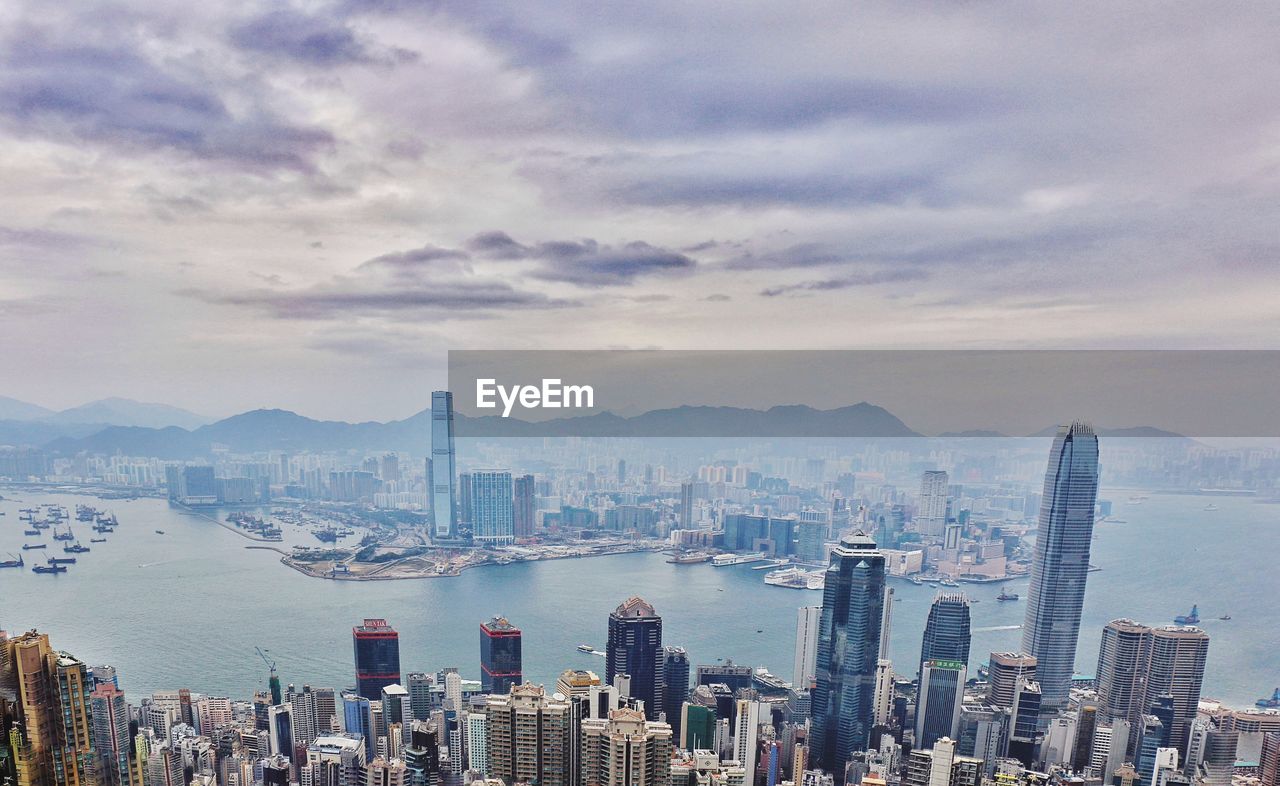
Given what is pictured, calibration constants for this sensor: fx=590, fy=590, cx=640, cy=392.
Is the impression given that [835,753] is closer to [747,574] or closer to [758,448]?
[758,448]

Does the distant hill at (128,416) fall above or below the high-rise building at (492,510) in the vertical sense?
above

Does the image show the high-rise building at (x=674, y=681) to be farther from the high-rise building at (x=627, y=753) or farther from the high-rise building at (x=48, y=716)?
the high-rise building at (x=48, y=716)

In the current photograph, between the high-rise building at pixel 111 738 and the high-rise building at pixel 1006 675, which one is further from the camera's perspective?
the high-rise building at pixel 1006 675

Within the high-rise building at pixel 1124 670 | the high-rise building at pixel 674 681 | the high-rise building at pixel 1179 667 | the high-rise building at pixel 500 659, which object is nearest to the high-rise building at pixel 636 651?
the high-rise building at pixel 674 681

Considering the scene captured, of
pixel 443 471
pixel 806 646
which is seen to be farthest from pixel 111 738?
pixel 806 646

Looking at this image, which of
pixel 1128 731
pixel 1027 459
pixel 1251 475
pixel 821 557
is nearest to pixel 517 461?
pixel 821 557

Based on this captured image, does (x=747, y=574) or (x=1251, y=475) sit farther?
(x=747, y=574)
